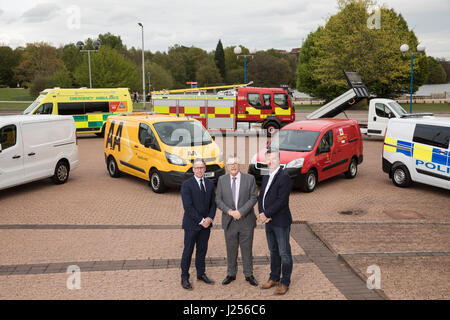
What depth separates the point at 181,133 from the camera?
1195cm

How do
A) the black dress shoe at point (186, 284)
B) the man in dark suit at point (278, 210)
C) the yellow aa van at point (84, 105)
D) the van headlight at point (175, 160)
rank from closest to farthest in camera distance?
the man in dark suit at point (278, 210) → the black dress shoe at point (186, 284) → the van headlight at point (175, 160) → the yellow aa van at point (84, 105)

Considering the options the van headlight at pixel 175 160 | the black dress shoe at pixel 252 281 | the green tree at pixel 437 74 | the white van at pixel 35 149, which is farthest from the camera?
the green tree at pixel 437 74

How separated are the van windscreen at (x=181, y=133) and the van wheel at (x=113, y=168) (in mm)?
2134

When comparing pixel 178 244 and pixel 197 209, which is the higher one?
pixel 197 209

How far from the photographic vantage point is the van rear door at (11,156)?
10492 millimetres

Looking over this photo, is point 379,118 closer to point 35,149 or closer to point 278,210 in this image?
point 35,149

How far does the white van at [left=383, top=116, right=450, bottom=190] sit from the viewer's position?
1081 cm

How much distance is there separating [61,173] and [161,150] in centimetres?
323

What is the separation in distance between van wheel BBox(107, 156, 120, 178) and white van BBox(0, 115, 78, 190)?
39.0 inches

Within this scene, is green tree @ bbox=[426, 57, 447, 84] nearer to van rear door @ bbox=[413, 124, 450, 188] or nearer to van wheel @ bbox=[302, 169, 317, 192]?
van rear door @ bbox=[413, 124, 450, 188]

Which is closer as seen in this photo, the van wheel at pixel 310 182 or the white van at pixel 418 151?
the white van at pixel 418 151

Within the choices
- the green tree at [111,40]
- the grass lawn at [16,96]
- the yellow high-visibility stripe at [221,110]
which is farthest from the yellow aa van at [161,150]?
the green tree at [111,40]

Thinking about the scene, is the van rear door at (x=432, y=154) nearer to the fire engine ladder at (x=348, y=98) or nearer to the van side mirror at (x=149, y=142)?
the van side mirror at (x=149, y=142)

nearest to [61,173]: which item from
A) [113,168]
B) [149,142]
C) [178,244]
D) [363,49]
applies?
[113,168]
